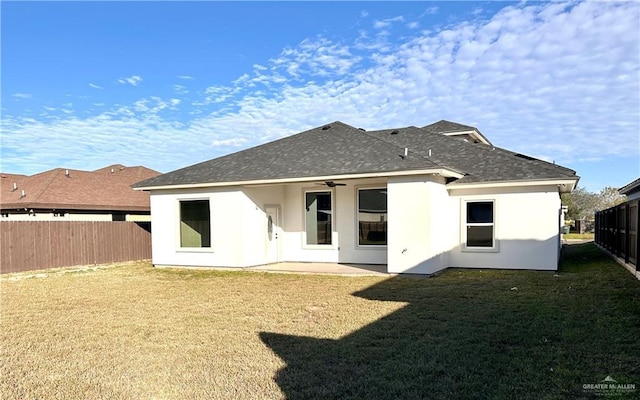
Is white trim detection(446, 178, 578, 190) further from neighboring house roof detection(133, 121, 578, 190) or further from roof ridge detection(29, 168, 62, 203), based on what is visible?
roof ridge detection(29, 168, 62, 203)

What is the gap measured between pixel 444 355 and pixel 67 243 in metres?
15.5

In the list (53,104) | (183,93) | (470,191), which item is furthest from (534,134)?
(53,104)

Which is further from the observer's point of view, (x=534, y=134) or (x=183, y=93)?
(x=534, y=134)

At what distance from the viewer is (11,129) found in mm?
20922

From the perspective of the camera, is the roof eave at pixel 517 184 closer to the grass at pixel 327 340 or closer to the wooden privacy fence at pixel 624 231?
the wooden privacy fence at pixel 624 231

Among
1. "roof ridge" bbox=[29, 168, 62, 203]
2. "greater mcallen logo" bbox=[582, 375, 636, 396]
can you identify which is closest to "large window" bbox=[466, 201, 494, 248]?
"greater mcallen logo" bbox=[582, 375, 636, 396]

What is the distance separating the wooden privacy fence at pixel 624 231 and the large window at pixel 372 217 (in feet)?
22.0

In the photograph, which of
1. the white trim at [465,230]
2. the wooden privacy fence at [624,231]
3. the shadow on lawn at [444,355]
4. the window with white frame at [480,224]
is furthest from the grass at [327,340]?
the window with white frame at [480,224]

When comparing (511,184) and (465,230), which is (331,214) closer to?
(465,230)

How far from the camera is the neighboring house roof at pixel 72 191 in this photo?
19.5 metres

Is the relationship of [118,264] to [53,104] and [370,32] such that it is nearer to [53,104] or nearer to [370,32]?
[53,104]

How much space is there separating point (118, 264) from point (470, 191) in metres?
13.6

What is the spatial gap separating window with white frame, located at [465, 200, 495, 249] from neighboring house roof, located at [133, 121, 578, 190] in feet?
2.94

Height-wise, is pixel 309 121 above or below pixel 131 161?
above
